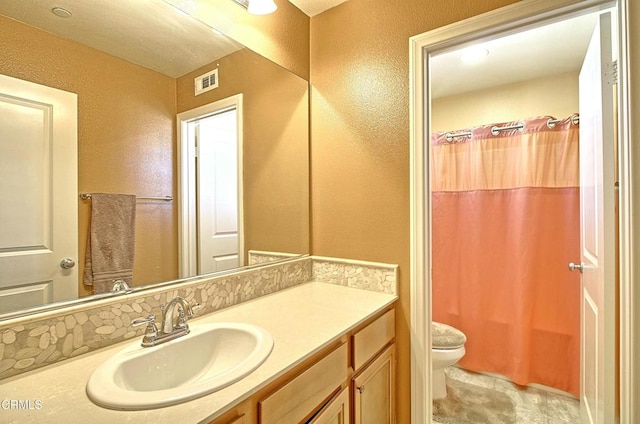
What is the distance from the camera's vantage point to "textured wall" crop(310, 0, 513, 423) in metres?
Answer: 1.41

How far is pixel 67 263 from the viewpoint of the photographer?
88cm

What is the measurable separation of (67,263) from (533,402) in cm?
265

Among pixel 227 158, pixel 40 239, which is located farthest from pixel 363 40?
pixel 40 239

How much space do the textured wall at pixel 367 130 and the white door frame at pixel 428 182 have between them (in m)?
0.05

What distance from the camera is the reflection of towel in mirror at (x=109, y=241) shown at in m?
0.92

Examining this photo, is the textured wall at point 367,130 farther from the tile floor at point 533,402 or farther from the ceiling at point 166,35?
the tile floor at point 533,402

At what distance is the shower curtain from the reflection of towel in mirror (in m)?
2.23

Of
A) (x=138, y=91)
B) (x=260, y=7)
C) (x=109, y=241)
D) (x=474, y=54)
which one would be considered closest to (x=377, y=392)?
(x=109, y=241)

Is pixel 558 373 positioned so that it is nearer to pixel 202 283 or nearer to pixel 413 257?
pixel 413 257

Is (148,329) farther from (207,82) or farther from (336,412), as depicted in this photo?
(207,82)

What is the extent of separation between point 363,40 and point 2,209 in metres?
1.58

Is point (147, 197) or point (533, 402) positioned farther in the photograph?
point (533, 402)

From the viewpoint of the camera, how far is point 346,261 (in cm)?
160

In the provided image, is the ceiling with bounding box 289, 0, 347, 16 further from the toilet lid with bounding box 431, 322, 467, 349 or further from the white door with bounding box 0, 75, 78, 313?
the toilet lid with bounding box 431, 322, 467, 349
